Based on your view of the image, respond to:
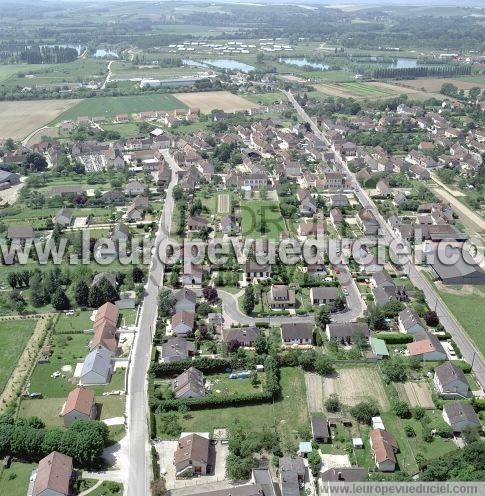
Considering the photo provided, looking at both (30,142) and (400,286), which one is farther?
(30,142)

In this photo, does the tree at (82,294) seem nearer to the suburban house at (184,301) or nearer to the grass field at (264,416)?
the suburban house at (184,301)

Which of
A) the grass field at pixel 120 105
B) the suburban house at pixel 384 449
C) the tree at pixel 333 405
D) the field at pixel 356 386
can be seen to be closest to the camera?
the suburban house at pixel 384 449

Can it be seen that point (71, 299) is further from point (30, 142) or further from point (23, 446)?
point (30, 142)

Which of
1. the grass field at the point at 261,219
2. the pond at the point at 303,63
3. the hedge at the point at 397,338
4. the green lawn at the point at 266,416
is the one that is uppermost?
the pond at the point at 303,63

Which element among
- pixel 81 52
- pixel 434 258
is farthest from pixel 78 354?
pixel 81 52

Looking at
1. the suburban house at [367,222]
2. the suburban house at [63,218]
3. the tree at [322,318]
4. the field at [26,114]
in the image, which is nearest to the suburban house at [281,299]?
the tree at [322,318]

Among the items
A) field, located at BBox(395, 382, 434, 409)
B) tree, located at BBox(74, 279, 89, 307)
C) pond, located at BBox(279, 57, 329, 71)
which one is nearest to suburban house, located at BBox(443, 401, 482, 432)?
field, located at BBox(395, 382, 434, 409)

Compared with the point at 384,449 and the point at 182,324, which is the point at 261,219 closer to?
the point at 182,324
